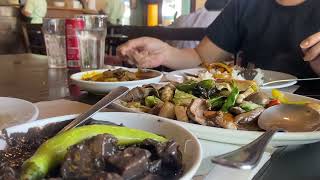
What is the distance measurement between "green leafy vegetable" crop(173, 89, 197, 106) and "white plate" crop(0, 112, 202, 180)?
0.63ft

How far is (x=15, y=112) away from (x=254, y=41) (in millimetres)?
1250

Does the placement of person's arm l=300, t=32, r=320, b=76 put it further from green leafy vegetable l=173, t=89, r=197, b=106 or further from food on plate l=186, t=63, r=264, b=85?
green leafy vegetable l=173, t=89, r=197, b=106

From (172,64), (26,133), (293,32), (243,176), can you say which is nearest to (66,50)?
(172,64)

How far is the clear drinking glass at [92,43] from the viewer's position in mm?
1370

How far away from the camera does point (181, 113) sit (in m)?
0.64

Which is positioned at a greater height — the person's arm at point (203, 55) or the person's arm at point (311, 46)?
the person's arm at point (311, 46)

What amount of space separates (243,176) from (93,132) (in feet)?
0.61

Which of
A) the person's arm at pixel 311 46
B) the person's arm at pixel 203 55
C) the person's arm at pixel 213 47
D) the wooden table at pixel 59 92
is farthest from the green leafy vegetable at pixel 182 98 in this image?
the person's arm at pixel 203 55

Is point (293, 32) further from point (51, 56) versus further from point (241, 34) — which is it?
point (51, 56)

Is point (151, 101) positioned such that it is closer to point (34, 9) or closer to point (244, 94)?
point (244, 94)

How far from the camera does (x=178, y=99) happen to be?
726 mm

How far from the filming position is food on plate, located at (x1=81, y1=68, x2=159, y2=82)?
100cm

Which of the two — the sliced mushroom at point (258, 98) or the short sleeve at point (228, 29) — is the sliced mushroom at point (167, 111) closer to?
the sliced mushroom at point (258, 98)

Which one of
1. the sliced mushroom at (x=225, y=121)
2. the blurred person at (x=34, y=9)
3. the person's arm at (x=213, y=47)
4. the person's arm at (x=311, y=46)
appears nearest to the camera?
the sliced mushroom at (x=225, y=121)
